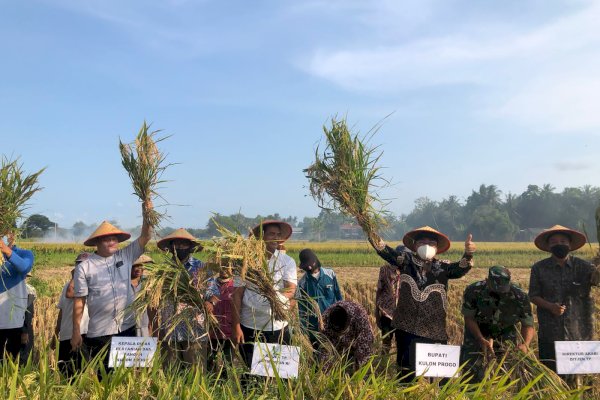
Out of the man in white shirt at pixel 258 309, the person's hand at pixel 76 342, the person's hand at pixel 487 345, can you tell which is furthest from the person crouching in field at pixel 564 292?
the person's hand at pixel 76 342

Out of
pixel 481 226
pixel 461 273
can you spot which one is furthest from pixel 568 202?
pixel 461 273

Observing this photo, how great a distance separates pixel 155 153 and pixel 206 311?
4.25 ft

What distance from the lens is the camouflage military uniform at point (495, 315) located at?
4512 mm

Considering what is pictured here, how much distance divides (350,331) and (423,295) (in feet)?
2.77

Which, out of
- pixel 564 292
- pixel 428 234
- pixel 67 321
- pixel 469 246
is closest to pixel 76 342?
pixel 67 321

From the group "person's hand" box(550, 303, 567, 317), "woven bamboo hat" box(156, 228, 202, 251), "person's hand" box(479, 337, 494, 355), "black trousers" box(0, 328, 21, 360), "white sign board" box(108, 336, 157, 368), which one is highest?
"woven bamboo hat" box(156, 228, 202, 251)

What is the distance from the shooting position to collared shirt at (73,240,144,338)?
15.0ft

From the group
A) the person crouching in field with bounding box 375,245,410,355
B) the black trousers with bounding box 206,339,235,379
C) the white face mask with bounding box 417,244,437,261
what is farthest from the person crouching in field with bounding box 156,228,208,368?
the person crouching in field with bounding box 375,245,410,355

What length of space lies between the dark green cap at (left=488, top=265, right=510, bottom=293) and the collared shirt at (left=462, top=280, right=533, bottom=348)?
0.28ft

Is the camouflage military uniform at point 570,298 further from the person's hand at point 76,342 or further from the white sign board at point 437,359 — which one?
the person's hand at point 76,342

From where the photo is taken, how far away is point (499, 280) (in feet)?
14.6

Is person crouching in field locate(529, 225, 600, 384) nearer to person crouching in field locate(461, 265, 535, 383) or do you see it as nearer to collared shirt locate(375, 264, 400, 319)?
person crouching in field locate(461, 265, 535, 383)

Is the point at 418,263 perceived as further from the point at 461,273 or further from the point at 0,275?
the point at 0,275

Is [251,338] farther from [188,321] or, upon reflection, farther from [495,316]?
[495,316]
